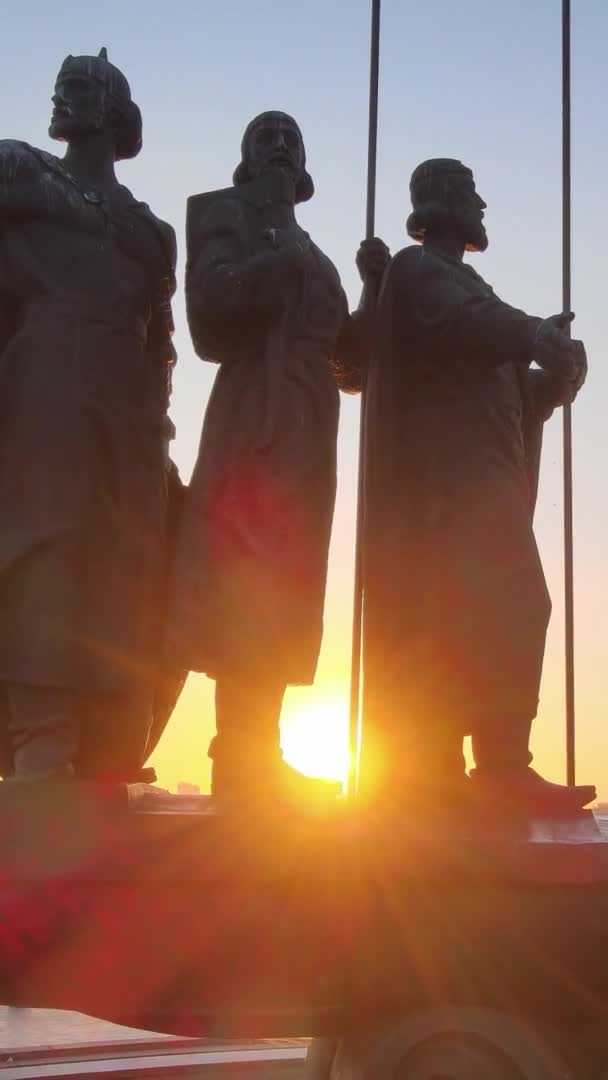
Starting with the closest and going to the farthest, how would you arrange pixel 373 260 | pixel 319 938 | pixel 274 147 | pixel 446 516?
1. pixel 319 938
2. pixel 446 516
3. pixel 274 147
4. pixel 373 260

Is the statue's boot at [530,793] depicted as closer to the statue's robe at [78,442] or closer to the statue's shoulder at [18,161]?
the statue's robe at [78,442]

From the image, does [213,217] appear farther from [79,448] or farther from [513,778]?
[513,778]

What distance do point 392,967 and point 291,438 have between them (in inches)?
74.1

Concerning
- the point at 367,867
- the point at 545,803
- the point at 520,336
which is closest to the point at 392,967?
the point at 367,867

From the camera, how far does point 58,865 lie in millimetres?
3664

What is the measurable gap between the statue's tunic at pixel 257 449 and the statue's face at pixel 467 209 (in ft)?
2.31

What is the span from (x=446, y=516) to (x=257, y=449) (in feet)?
2.60

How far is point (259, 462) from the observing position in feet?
14.5

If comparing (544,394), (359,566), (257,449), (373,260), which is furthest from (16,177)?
(544,394)

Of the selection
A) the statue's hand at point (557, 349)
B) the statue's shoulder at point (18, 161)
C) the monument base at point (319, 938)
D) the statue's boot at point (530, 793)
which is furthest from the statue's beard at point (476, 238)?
the monument base at point (319, 938)

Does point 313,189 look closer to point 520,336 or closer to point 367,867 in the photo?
point 520,336

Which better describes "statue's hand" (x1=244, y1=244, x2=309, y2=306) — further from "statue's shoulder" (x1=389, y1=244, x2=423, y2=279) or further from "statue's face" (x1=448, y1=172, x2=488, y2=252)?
"statue's face" (x1=448, y1=172, x2=488, y2=252)

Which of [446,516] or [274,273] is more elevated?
[274,273]

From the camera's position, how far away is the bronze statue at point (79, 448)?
162 inches
